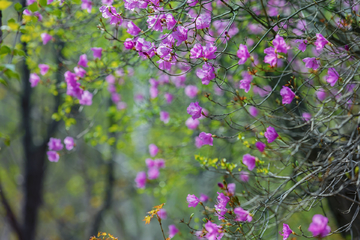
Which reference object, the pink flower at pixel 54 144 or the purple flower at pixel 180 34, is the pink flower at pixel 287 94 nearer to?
the purple flower at pixel 180 34

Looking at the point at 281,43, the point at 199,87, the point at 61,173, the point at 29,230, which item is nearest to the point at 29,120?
the point at 29,230

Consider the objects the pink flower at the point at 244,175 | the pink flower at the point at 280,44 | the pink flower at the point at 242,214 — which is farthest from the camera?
the pink flower at the point at 244,175

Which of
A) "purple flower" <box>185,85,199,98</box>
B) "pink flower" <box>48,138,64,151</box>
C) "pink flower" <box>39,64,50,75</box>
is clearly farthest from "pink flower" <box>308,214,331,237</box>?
"pink flower" <box>39,64,50,75</box>

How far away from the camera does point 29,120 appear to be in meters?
5.78

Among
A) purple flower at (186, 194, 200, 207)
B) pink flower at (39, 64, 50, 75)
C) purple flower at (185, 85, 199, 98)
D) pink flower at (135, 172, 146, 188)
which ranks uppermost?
purple flower at (186, 194, 200, 207)

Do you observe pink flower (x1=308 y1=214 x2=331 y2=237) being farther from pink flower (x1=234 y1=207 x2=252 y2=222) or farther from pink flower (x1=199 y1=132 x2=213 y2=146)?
pink flower (x1=199 y1=132 x2=213 y2=146)

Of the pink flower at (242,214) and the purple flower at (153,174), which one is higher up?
the pink flower at (242,214)

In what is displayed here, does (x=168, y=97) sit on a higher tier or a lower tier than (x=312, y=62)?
lower

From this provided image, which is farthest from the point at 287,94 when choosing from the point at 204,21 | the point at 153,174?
the point at 153,174

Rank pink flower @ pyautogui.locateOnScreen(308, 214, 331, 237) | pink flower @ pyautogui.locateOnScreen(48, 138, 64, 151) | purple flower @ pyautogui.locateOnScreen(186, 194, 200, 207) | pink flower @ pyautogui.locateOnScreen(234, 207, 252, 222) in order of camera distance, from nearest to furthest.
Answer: pink flower @ pyautogui.locateOnScreen(308, 214, 331, 237) < pink flower @ pyautogui.locateOnScreen(234, 207, 252, 222) < purple flower @ pyautogui.locateOnScreen(186, 194, 200, 207) < pink flower @ pyautogui.locateOnScreen(48, 138, 64, 151)

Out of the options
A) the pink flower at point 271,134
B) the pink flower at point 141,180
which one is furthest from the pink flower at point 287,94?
the pink flower at point 141,180

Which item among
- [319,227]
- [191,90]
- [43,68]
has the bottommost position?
[191,90]

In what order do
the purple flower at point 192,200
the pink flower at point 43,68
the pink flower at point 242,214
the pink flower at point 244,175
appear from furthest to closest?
the pink flower at point 43,68 → the purple flower at point 192,200 → the pink flower at point 244,175 → the pink flower at point 242,214

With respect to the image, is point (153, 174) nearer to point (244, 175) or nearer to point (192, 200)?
point (244, 175)
